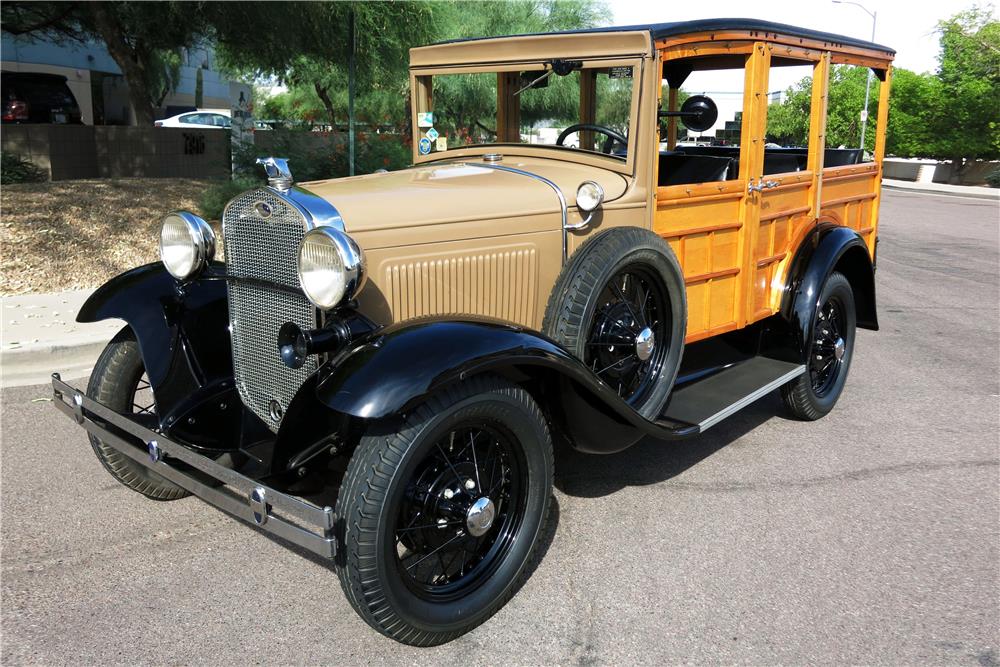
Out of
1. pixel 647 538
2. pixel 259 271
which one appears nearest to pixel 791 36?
pixel 647 538

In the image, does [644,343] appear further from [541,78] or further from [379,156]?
[379,156]

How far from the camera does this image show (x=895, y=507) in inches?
144

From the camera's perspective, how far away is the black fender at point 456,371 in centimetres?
236

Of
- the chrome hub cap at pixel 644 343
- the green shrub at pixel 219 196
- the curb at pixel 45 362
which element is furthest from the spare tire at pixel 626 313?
the green shrub at pixel 219 196

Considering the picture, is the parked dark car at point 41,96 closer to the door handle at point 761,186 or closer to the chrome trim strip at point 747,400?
the door handle at point 761,186

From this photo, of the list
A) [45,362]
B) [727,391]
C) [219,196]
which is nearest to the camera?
[727,391]

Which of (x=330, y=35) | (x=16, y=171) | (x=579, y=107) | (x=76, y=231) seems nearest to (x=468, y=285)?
(x=579, y=107)

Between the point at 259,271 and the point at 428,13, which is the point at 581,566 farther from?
the point at 428,13

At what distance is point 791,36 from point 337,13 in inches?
322

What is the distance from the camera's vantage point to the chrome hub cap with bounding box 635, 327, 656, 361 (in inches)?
138

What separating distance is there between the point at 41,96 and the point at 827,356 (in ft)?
53.5

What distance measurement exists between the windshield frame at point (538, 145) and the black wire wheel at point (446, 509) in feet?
4.65

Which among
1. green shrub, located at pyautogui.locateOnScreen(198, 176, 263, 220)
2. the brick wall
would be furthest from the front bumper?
the brick wall

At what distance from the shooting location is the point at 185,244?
3279 mm
